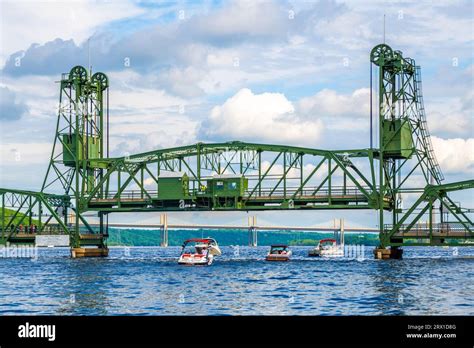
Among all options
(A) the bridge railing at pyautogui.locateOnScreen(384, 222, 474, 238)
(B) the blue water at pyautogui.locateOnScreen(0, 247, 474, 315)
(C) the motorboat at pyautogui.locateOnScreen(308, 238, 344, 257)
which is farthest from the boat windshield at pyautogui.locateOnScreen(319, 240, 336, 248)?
(B) the blue water at pyautogui.locateOnScreen(0, 247, 474, 315)

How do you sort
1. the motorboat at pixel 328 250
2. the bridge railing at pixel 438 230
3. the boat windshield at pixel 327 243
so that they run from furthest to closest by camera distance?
the boat windshield at pixel 327 243 < the motorboat at pixel 328 250 < the bridge railing at pixel 438 230

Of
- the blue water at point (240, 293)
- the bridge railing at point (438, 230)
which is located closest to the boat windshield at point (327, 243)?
the bridge railing at point (438, 230)

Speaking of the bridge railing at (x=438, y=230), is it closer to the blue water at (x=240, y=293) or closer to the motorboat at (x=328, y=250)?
the blue water at (x=240, y=293)

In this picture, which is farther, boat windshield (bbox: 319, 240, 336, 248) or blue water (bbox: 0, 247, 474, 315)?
boat windshield (bbox: 319, 240, 336, 248)

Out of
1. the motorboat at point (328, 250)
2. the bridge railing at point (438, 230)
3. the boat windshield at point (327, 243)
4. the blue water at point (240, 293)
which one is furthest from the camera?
the boat windshield at point (327, 243)

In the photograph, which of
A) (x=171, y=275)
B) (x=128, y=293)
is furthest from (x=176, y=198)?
(x=128, y=293)

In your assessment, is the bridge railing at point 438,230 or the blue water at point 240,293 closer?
the blue water at point 240,293

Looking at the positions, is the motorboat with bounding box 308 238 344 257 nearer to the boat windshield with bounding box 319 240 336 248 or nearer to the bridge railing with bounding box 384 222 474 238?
the boat windshield with bounding box 319 240 336 248

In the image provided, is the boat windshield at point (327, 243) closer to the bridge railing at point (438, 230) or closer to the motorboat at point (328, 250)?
the motorboat at point (328, 250)

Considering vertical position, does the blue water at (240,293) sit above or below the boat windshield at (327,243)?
below

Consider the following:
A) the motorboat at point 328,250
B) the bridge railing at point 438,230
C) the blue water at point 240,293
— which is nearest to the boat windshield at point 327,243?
the motorboat at point 328,250

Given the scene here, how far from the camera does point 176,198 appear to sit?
4163 inches

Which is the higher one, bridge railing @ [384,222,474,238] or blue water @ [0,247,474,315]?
bridge railing @ [384,222,474,238]
